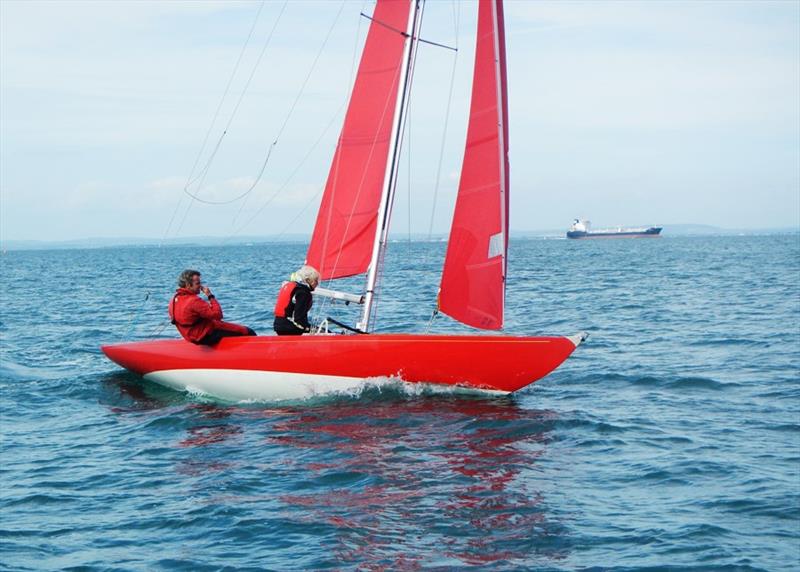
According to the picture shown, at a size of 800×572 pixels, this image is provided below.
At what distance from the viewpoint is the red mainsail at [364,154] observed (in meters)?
13.7

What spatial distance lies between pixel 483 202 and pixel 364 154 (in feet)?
7.02

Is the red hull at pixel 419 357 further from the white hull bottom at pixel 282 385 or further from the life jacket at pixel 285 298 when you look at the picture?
the life jacket at pixel 285 298

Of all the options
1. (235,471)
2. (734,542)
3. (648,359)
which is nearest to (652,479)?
(734,542)

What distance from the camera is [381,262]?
1325 centimetres

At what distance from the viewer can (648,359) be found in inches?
656

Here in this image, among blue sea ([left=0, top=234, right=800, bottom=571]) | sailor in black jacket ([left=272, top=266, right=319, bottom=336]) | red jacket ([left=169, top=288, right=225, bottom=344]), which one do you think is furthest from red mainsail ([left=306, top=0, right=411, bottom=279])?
blue sea ([left=0, top=234, right=800, bottom=571])

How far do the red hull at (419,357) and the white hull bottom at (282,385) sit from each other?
2.9 inches

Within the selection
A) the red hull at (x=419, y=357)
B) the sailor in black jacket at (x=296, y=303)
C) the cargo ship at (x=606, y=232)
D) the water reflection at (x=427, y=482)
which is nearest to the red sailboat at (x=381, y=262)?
the red hull at (x=419, y=357)

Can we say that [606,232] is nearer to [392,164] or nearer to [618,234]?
[618,234]

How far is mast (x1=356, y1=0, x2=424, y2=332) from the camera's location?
13.3m

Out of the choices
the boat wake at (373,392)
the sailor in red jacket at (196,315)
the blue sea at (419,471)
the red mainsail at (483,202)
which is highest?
the red mainsail at (483,202)

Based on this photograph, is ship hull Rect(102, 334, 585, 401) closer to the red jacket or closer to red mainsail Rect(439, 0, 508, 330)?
the red jacket

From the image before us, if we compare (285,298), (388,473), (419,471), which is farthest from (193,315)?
(419,471)

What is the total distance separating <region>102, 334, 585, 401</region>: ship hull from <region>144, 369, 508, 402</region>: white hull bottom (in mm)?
13
